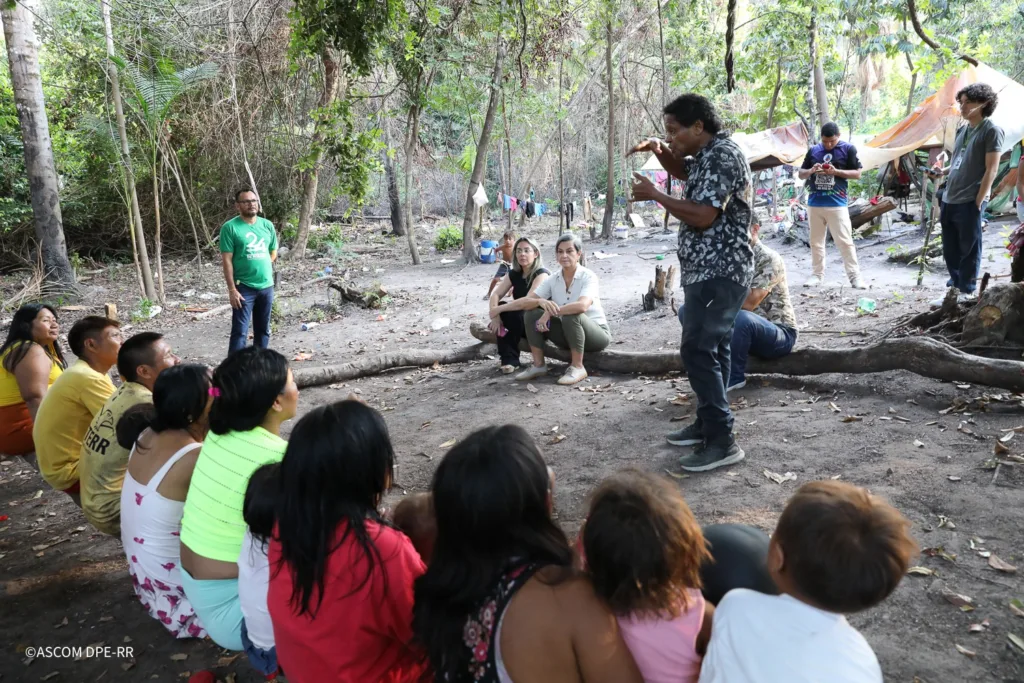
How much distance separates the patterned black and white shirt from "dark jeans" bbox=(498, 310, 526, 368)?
254cm

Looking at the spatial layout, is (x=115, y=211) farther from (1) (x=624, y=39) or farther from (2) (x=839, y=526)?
(2) (x=839, y=526)

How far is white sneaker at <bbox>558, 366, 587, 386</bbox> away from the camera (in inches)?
209

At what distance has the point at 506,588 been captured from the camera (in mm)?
1454

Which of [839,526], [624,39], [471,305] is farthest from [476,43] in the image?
[839,526]

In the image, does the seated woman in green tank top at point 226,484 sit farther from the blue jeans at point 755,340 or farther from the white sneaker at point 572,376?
the white sneaker at point 572,376

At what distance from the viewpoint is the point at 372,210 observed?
21766mm

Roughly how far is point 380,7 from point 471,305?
15.0 ft

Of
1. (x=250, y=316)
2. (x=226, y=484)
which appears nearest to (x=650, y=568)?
(x=226, y=484)

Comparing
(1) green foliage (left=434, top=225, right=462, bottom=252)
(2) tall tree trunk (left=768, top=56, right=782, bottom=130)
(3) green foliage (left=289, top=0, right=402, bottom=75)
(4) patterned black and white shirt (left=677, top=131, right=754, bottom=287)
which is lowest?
(1) green foliage (left=434, top=225, right=462, bottom=252)

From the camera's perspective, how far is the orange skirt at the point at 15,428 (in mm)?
3795

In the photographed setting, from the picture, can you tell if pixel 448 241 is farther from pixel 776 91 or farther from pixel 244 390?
pixel 244 390

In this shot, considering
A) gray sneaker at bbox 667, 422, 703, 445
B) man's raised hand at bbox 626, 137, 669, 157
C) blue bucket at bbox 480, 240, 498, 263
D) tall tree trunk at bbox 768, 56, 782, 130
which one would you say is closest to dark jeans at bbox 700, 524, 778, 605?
gray sneaker at bbox 667, 422, 703, 445

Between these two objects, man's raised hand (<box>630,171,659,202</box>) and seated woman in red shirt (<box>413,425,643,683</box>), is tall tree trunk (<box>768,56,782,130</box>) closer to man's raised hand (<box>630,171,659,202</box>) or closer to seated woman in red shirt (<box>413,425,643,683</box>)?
man's raised hand (<box>630,171,659,202</box>)

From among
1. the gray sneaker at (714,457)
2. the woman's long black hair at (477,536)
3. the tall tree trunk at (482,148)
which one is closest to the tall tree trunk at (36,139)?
the tall tree trunk at (482,148)
